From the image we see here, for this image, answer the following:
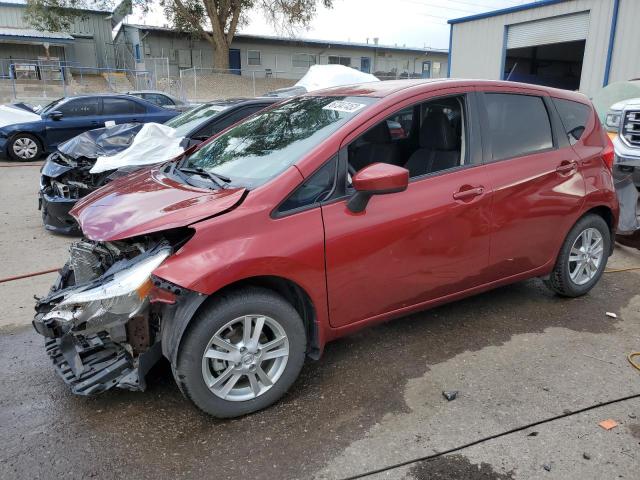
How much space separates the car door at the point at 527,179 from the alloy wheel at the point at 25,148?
1162 cm

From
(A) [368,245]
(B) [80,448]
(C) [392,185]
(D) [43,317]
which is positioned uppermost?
(C) [392,185]

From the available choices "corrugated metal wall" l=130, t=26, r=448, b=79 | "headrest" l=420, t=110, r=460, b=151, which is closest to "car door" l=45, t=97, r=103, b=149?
"headrest" l=420, t=110, r=460, b=151

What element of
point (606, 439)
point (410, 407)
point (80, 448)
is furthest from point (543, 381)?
point (80, 448)

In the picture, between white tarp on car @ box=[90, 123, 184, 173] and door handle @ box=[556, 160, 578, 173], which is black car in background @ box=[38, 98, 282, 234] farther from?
door handle @ box=[556, 160, 578, 173]

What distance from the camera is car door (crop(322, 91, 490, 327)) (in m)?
2.97

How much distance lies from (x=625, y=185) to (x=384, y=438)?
454 centimetres

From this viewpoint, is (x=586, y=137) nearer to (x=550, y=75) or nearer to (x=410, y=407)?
(x=410, y=407)

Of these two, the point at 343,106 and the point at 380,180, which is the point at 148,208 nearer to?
the point at 380,180

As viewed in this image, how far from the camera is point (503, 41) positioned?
17969 mm

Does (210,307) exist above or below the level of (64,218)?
above

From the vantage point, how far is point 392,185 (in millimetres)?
→ 2865

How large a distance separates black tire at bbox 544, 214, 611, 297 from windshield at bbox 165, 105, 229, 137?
486cm

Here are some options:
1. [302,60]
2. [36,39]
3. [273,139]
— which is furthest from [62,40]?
[273,139]

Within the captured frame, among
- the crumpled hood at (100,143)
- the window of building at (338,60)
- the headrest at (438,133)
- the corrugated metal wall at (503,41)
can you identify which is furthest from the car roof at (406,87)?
the window of building at (338,60)
